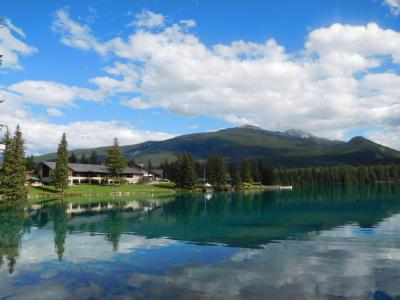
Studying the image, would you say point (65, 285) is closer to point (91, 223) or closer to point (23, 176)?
point (91, 223)

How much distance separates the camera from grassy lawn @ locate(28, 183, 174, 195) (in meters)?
106

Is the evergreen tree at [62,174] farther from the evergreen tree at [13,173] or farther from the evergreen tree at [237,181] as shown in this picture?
the evergreen tree at [237,181]

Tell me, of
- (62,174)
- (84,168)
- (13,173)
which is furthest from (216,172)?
(13,173)

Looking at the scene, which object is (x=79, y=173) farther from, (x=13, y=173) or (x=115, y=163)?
(x=13, y=173)

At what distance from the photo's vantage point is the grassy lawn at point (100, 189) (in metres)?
106

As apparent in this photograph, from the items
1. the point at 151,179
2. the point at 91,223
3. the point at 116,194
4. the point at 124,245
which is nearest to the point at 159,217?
the point at 91,223

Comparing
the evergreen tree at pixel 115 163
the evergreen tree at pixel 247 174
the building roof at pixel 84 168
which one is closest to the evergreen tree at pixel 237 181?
the evergreen tree at pixel 247 174

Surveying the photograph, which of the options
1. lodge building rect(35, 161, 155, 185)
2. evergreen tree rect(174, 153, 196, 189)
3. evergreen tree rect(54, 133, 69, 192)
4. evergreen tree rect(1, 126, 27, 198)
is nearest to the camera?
evergreen tree rect(1, 126, 27, 198)

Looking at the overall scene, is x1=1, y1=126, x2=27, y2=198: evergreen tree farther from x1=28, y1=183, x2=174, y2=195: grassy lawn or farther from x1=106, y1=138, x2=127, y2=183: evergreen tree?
x1=106, y1=138, x2=127, y2=183: evergreen tree

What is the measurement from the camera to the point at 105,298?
719 inches

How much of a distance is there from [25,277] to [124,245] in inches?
444

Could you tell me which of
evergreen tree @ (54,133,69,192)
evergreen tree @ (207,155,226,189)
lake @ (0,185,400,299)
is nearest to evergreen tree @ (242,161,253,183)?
evergreen tree @ (207,155,226,189)

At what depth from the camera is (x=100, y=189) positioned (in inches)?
4673

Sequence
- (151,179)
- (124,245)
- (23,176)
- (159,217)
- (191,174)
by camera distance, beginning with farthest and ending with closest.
Result: (151,179), (191,174), (23,176), (159,217), (124,245)
